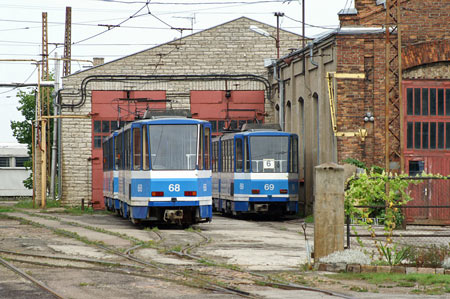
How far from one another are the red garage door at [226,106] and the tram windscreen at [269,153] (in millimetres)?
9331

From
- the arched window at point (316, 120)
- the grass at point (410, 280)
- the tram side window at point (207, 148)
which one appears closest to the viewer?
the grass at point (410, 280)

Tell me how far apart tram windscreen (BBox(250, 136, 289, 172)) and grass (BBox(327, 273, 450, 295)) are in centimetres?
1691

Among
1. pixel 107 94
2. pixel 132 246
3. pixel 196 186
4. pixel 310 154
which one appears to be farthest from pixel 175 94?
pixel 132 246

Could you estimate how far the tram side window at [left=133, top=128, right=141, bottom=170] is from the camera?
80.6ft

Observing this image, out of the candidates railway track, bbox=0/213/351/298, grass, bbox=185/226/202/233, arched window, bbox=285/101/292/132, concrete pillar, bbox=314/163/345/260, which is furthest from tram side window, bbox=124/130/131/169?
arched window, bbox=285/101/292/132

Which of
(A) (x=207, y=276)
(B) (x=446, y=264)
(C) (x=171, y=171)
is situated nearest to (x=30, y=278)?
(A) (x=207, y=276)

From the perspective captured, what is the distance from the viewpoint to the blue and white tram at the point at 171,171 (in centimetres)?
2394

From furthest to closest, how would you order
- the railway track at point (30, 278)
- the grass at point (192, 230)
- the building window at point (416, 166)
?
the building window at point (416, 166) < the grass at point (192, 230) < the railway track at point (30, 278)

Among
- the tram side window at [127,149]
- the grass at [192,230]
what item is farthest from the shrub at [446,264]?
the tram side window at [127,149]

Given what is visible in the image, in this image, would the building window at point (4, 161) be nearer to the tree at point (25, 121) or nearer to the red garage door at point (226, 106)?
the tree at point (25, 121)

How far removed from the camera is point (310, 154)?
111ft

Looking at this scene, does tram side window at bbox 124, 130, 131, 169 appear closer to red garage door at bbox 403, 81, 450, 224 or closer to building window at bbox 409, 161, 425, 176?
red garage door at bbox 403, 81, 450, 224

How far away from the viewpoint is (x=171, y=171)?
78.6 feet

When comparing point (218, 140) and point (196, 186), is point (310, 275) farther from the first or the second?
point (218, 140)
